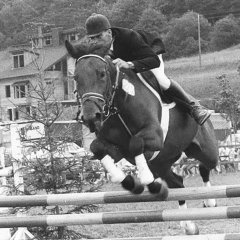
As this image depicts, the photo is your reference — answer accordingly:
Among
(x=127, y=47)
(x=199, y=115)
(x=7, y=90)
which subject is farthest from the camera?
Answer: (x=7, y=90)

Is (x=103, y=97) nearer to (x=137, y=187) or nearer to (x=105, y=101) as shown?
(x=105, y=101)

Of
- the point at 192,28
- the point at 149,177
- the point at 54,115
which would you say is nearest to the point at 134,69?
the point at 149,177

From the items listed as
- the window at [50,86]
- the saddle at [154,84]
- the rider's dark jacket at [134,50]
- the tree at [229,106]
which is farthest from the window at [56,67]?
the rider's dark jacket at [134,50]

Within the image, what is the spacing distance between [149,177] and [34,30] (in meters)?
70.7

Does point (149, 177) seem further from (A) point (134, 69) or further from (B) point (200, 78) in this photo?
(B) point (200, 78)

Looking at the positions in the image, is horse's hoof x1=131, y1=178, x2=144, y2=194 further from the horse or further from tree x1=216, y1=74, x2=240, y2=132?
→ tree x1=216, y1=74, x2=240, y2=132

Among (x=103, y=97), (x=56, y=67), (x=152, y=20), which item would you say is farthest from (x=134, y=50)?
(x=152, y=20)

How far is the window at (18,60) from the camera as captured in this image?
172 ft

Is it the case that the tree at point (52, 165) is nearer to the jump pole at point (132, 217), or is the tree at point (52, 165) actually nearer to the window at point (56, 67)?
the jump pole at point (132, 217)

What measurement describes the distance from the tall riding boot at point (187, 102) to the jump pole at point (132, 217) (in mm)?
1377

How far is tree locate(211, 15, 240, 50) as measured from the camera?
77.4 metres

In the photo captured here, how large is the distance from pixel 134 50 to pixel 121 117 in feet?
2.11

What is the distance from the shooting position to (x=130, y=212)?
4.51 meters

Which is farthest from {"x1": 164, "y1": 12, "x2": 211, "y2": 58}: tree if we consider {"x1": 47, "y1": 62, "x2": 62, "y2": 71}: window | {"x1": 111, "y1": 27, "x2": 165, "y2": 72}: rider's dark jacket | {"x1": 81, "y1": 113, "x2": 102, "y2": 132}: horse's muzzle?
{"x1": 81, "y1": 113, "x2": 102, "y2": 132}: horse's muzzle
